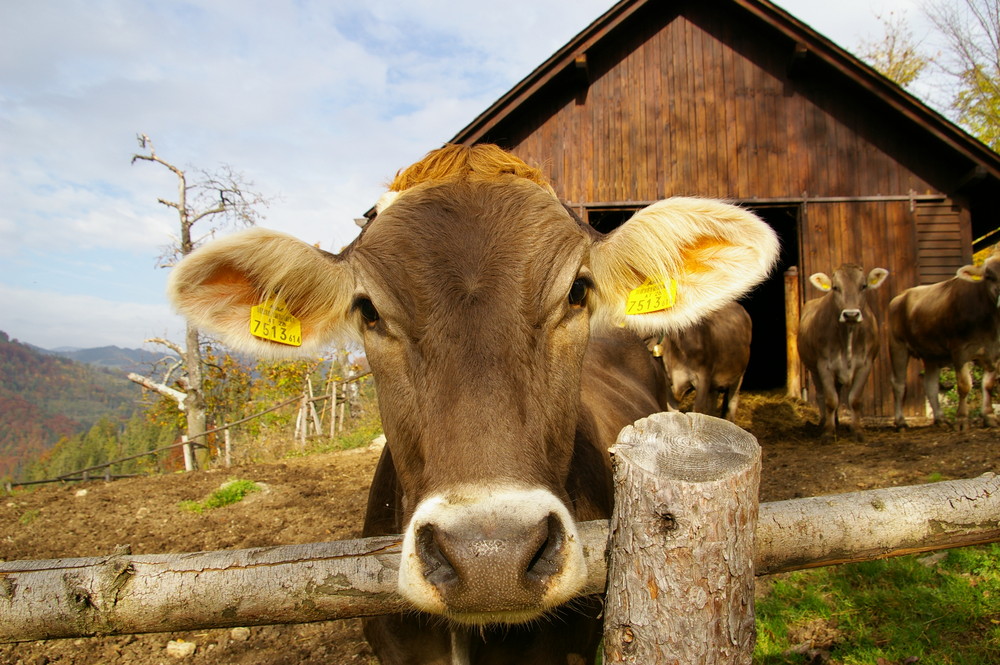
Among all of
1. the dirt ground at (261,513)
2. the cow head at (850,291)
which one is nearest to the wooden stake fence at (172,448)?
the dirt ground at (261,513)

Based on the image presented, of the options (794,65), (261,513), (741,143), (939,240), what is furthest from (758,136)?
(261,513)

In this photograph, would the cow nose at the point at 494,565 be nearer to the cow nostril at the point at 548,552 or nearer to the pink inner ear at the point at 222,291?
the cow nostril at the point at 548,552

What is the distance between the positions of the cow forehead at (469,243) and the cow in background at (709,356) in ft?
26.1

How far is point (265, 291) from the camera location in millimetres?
2506

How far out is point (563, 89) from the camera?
37.3ft

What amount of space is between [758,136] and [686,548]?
11.5m

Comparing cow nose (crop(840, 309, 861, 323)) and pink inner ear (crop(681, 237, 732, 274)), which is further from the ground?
pink inner ear (crop(681, 237, 732, 274))

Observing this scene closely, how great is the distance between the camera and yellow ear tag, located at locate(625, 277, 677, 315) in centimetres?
259

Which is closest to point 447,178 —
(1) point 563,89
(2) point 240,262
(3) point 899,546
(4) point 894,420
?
(2) point 240,262

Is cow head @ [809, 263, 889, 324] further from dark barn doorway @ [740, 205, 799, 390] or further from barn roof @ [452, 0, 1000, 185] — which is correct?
dark barn doorway @ [740, 205, 799, 390]

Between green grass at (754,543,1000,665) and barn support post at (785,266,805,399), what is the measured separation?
8243mm

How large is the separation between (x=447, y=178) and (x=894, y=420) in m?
10.9

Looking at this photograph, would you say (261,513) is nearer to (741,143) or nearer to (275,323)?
(275,323)

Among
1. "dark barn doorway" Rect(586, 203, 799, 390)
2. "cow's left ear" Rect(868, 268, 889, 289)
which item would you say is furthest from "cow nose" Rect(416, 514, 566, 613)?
"dark barn doorway" Rect(586, 203, 799, 390)
